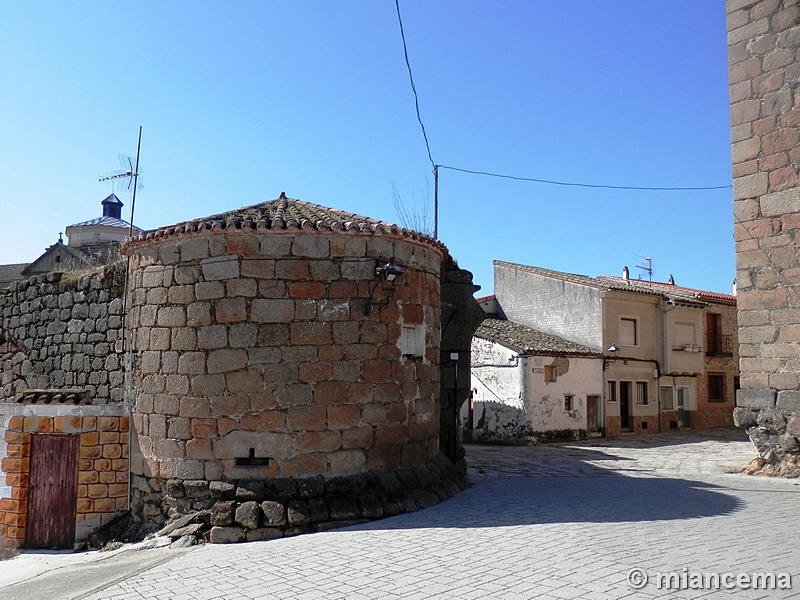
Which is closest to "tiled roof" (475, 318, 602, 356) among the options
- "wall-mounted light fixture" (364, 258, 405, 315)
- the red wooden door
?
"wall-mounted light fixture" (364, 258, 405, 315)

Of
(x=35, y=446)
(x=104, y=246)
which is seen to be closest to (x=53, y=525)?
(x=35, y=446)

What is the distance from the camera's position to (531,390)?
1898 cm

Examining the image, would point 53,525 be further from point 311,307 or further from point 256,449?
point 311,307

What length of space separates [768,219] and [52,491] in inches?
451

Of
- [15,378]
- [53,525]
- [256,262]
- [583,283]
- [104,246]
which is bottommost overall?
[53,525]

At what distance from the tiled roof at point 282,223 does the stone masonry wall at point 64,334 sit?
1760 mm

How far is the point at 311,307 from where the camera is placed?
25.9ft

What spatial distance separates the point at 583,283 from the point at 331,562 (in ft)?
58.0

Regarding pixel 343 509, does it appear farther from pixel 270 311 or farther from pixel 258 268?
pixel 258 268

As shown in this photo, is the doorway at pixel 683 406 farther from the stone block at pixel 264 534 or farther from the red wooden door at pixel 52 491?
the red wooden door at pixel 52 491

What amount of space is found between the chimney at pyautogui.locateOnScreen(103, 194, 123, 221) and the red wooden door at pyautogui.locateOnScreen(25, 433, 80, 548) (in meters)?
34.0

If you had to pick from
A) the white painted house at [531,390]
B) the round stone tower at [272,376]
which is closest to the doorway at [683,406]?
the white painted house at [531,390]

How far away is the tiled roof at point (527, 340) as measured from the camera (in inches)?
764

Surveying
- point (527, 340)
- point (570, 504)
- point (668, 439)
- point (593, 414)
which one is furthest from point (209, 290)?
point (668, 439)
